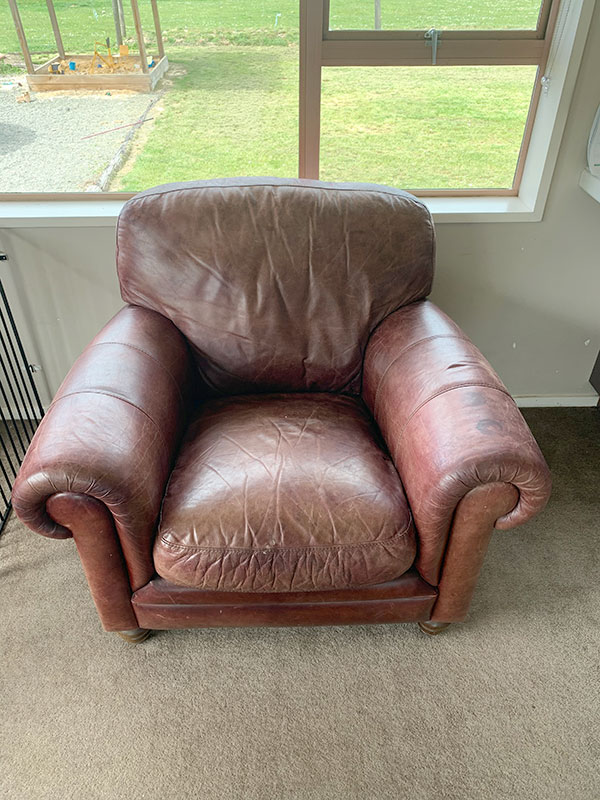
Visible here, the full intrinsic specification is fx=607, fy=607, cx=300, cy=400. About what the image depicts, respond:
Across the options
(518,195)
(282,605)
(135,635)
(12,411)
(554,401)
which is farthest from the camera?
(554,401)

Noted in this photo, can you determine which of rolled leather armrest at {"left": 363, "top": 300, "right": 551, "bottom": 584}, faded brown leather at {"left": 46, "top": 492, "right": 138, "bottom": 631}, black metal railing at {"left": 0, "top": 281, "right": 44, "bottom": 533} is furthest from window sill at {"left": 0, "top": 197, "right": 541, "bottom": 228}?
faded brown leather at {"left": 46, "top": 492, "right": 138, "bottom": 631}

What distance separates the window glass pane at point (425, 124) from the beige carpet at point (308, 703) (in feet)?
4.43

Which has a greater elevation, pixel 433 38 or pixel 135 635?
pixel 433 38

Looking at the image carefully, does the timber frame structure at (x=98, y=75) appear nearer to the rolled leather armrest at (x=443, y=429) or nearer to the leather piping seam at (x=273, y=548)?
the rolled leather armrest at (x=443, y=429)

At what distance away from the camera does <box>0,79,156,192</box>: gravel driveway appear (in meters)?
2.01

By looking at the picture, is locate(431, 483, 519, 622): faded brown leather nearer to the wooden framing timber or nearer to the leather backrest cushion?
the leather backrest cushion

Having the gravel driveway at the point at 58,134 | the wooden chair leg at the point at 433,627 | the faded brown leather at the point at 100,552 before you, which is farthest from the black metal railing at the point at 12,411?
the wooden chair leg at the point at 433,627

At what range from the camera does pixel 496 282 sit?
7.06ft

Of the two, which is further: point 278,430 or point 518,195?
point 518,195

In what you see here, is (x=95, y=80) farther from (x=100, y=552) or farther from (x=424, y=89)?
(x=100, y=552)

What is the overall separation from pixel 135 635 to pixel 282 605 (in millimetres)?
400

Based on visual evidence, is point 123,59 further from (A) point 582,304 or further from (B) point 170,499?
(A) point 582,304

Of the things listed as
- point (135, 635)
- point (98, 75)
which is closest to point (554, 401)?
point (135, 635)

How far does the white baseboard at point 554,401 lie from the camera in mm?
2404
